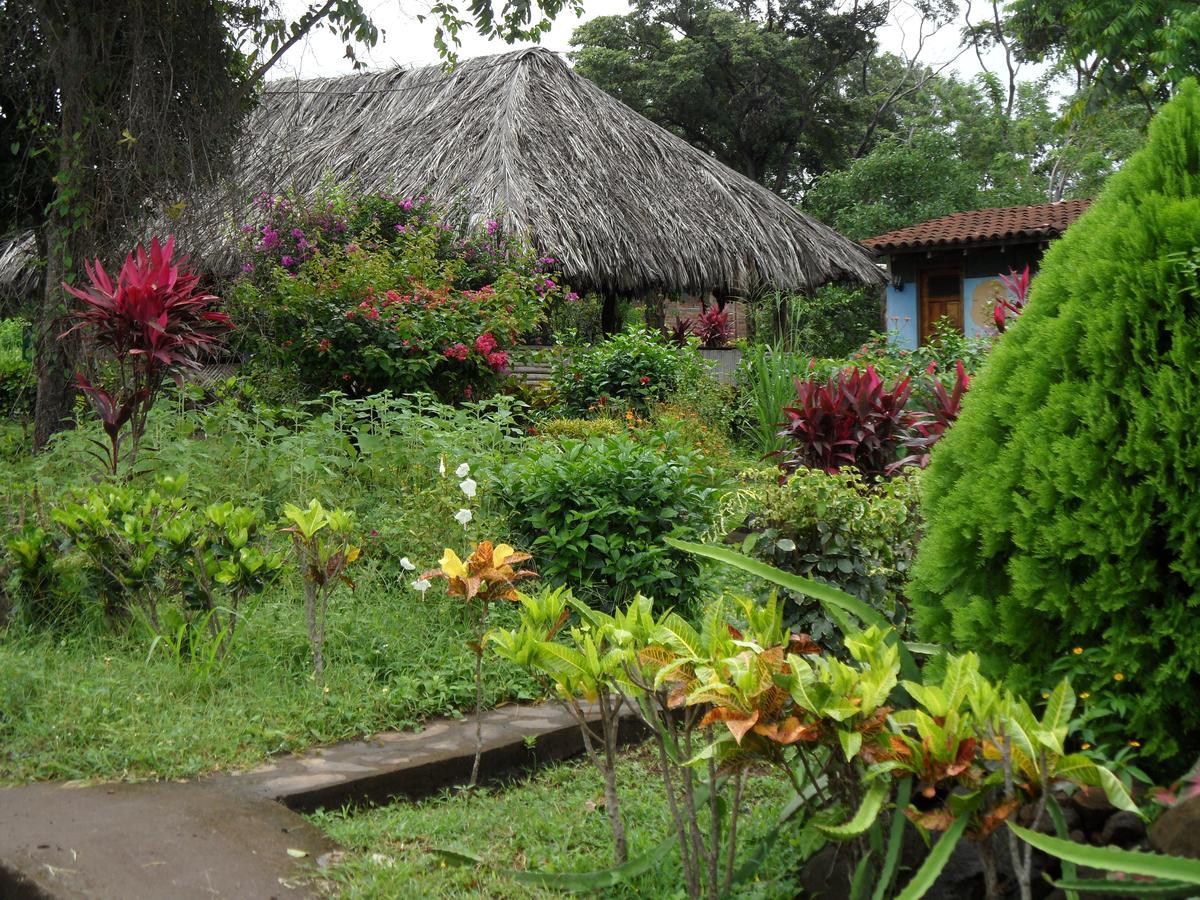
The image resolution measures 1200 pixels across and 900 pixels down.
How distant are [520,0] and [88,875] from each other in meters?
7.20

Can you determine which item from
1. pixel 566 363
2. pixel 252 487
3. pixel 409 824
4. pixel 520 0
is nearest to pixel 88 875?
pixel 409 824

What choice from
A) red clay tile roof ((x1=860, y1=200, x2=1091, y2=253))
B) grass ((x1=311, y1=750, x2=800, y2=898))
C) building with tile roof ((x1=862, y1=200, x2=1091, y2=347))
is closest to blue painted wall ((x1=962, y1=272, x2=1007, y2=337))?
building with tile roof ((x1=862, y1=200, x2=1091, y2=347))

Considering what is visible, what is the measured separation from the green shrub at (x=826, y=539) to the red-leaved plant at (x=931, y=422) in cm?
154

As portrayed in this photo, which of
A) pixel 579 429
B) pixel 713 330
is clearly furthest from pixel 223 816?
pixel 713 330

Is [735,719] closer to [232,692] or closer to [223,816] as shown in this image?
[223,816]

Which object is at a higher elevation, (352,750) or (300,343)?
(300,343)

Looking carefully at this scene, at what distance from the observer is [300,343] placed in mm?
8516

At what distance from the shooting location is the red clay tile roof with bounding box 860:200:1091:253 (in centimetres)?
1731

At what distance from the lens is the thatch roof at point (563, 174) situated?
1277 centimetres

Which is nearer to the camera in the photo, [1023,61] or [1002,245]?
[1002,245]

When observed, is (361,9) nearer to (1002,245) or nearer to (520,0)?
(520,0)

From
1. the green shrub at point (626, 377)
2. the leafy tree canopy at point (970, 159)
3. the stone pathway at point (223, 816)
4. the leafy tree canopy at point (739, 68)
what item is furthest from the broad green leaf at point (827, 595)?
the leafy tree canopy at point (739, 68)

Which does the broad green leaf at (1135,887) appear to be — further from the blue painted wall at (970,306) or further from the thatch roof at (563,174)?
the blue painted wall at (970,306)

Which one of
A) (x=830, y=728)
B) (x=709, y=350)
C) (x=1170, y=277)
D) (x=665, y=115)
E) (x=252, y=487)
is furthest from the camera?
(x=665, y=115)
